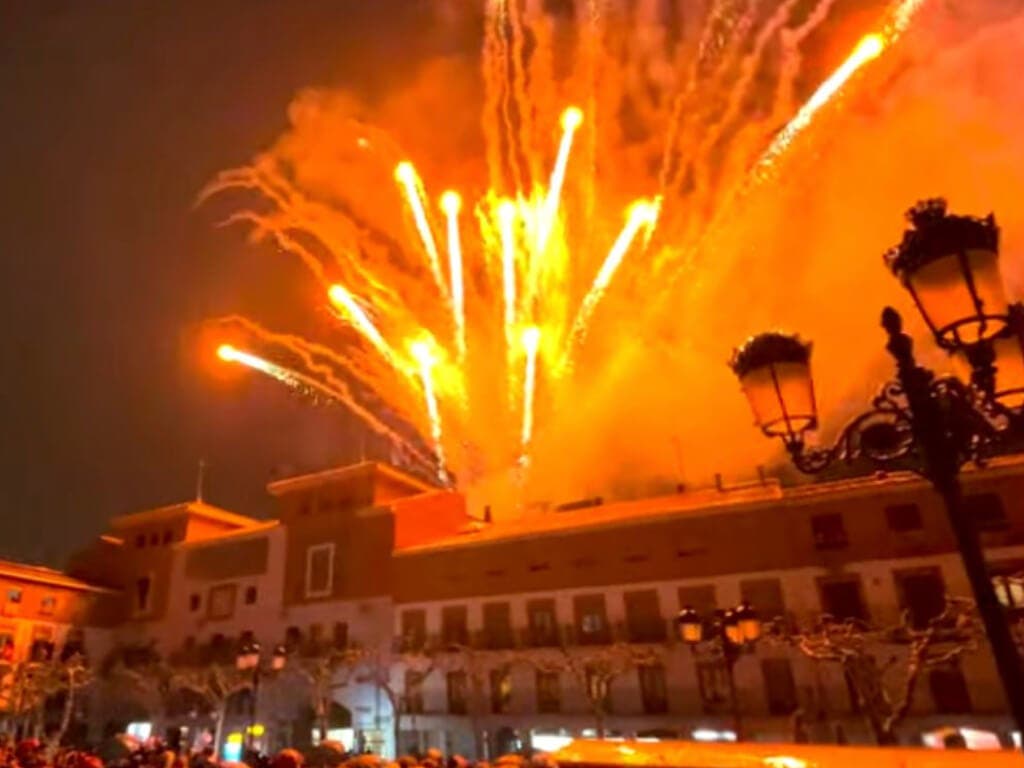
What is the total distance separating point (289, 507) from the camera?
132ft

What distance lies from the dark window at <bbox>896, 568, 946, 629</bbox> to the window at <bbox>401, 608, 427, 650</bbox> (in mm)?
18226

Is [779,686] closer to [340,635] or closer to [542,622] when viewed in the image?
[542,622]

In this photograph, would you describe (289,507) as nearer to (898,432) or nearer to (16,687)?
(16,687)

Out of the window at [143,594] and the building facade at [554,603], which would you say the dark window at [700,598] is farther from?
the window at [143,594]

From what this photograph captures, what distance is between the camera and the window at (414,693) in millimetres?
31750

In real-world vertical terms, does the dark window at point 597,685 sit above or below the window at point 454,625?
below

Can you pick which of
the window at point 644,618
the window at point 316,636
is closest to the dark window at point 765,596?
the window at point 644,618

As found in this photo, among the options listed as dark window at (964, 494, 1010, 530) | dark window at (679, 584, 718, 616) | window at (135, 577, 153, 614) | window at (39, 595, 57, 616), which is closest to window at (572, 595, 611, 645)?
dark window at (679, 584, 718, 616)

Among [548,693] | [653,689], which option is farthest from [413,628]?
[653,689]

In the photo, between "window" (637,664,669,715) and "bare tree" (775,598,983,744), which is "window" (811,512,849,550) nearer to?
"bare tree" (775,598,983,744)

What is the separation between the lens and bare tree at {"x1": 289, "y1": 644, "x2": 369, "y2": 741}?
32.4 meters

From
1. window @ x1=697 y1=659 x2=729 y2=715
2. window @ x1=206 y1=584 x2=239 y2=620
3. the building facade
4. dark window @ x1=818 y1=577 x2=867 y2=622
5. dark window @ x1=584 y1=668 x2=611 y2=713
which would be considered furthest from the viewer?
window @ x1=206 y1=584 x2=239 y2=620

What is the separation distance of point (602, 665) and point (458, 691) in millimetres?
6769

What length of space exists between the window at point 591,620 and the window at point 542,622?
0.98m
